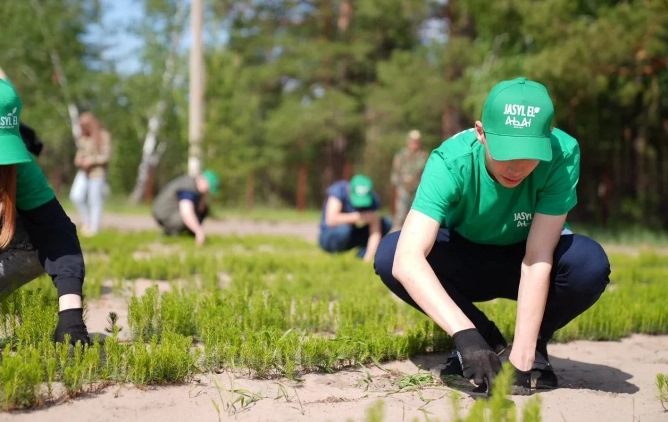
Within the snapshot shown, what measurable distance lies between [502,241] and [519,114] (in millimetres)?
895

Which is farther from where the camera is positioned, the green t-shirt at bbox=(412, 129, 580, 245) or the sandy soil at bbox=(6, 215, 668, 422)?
the green t-shirt at bbox=(412, 129, 580, 245)

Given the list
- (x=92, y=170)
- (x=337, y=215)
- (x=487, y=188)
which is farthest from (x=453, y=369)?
(x=92, y=170)

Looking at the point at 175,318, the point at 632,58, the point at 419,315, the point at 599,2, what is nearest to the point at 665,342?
the point at 419,315

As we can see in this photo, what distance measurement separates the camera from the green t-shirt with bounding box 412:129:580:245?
3492 mm

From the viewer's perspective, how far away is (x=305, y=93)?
3195cm

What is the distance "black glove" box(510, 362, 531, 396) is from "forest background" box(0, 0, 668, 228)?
47.8ft

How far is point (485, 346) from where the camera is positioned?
3.27 metres

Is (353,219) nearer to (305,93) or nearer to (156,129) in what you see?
(305,93)

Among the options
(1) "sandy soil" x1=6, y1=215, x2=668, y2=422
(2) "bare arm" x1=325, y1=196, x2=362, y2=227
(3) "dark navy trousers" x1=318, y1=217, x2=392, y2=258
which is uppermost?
(2) "bare arm" x1=325, y1=196, x2=362, y2=227

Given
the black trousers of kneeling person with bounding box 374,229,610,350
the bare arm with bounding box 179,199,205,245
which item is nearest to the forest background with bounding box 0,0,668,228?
the bare arm with bounding box 179,199,205,245

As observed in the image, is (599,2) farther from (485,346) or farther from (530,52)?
(485,346)

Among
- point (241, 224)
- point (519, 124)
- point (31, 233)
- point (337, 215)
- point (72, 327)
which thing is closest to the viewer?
point (519, 124)

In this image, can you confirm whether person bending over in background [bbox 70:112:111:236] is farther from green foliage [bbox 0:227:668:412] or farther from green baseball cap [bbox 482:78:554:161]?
green baseball cap [bbox 482:78:554:161]

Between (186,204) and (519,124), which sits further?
(186,204)
